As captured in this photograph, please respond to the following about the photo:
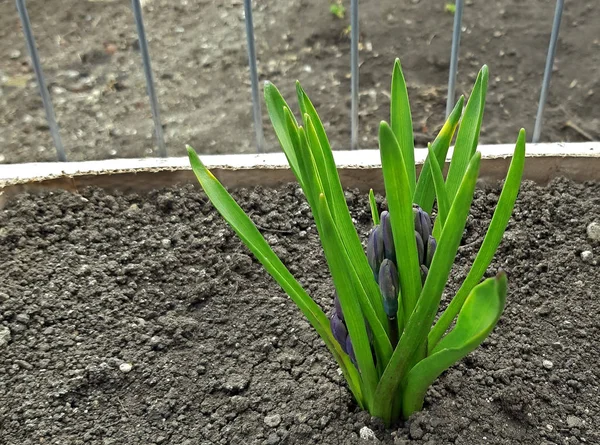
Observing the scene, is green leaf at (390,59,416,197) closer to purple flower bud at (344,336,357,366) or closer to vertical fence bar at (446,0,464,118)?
purple flower bud at (344,336,357,366)

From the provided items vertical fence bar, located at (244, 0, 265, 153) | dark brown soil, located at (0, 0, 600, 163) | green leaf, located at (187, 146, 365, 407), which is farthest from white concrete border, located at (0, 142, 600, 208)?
dark brown soil, located at (0, 0, 600, 163)

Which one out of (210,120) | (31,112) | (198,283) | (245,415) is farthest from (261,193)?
(31,112)

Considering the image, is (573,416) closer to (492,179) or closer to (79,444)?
(492,179)

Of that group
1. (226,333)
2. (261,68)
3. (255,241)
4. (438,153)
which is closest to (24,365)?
(226,333)

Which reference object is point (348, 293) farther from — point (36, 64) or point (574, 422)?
point (36, 64)

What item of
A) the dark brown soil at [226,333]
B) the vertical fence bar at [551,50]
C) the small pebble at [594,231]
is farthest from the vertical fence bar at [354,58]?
the small pebble at [594,231]

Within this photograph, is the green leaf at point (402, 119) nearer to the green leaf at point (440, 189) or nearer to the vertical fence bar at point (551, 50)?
the green leaf at point (440, 189)
